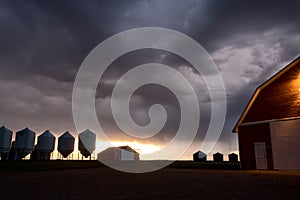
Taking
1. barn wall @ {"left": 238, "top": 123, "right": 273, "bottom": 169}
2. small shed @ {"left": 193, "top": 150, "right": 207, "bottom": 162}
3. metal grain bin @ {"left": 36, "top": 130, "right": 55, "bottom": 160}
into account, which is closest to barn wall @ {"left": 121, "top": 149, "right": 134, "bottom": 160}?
metal grain bin @ {"left": 36, "top": 130, "right": 55, "bottom": 160}

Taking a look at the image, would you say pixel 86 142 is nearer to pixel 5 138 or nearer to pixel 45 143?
pixel 45 143

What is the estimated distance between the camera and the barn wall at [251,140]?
829 inches

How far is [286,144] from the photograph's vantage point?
1984 centimetres

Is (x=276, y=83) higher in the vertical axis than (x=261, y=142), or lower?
higher

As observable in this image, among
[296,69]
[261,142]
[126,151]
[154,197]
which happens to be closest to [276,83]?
[296,69]

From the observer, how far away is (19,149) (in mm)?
52094

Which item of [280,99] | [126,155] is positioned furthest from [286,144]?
[126,155]

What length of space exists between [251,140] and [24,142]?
47256 millimetres

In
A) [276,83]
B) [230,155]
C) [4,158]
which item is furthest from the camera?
[230,155]

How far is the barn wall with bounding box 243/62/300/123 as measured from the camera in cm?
1986

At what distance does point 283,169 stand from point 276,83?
7250 mm

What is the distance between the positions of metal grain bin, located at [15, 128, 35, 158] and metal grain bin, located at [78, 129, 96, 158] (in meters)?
10.2

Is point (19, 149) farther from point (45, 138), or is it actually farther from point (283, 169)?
point (283, 169)

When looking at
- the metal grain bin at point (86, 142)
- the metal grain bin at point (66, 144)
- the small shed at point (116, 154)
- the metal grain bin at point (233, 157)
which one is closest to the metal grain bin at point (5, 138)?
the metal grain bin at point (66, 144)
